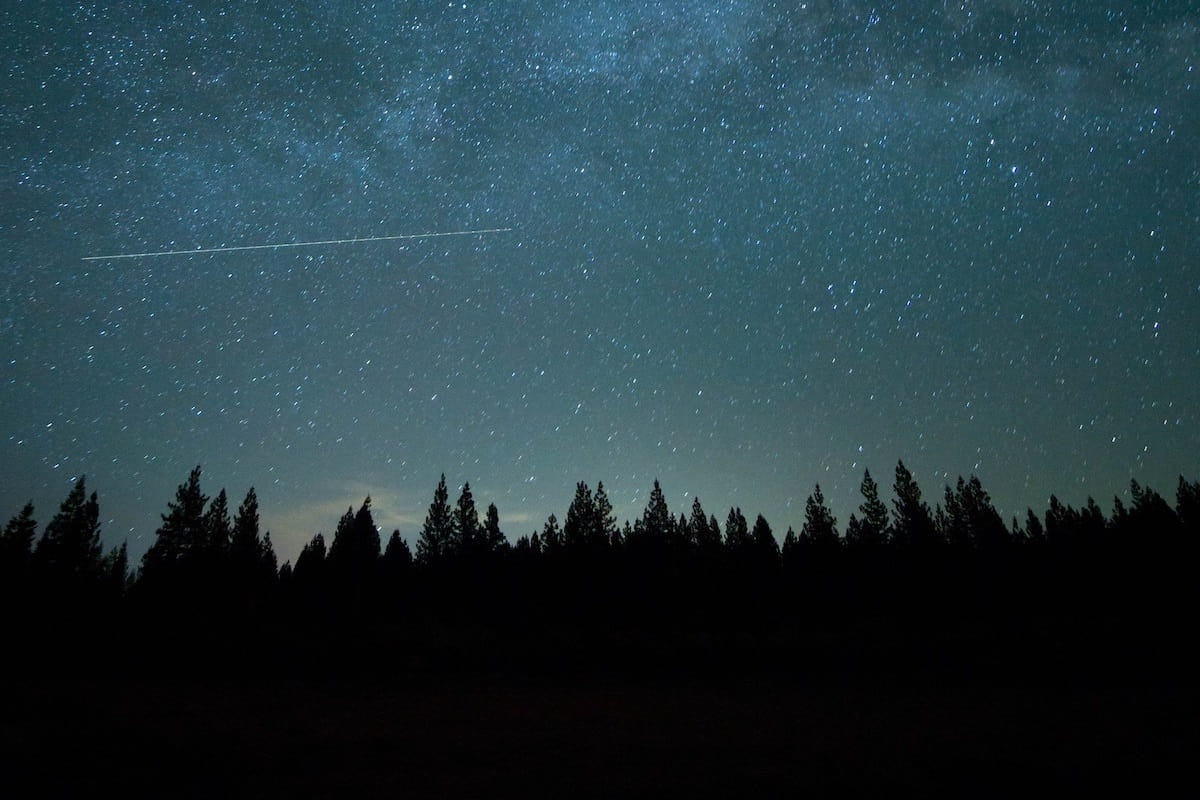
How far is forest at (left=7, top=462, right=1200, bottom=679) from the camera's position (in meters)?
29.6

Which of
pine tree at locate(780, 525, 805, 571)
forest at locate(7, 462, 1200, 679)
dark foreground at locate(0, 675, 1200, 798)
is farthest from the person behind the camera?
pine tree at locate(780, 525, 805, 571)

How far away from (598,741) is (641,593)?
57.8 metres

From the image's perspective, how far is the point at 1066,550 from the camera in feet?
254

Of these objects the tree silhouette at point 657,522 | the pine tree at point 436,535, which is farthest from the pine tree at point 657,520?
the pine tree at point 436,535

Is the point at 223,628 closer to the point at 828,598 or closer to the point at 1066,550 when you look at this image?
the point at 828,598

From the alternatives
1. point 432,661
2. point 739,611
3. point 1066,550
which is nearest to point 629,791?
point 432,661

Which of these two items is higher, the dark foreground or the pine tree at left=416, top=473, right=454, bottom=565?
the pine tree at left=416, top=473, right=454, bottom=565

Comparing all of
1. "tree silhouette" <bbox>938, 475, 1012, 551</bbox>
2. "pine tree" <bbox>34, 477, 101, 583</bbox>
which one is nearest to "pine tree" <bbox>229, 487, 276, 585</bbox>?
"pine tree" <bbox>34, 477, 101, 583</bbox>

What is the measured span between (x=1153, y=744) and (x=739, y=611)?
48818 mm

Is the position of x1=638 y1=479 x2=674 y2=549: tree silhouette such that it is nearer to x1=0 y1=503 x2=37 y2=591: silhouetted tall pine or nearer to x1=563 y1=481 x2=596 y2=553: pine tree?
x1=563 y1=481 x2=596 y2=553: pine tree

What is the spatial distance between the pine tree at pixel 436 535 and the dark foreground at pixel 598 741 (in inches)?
2480

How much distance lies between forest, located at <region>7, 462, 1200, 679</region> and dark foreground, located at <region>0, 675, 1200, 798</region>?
792cm

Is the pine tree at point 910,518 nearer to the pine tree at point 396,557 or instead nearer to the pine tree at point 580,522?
the pine tree at point 580,522

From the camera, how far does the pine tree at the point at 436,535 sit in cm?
8369
